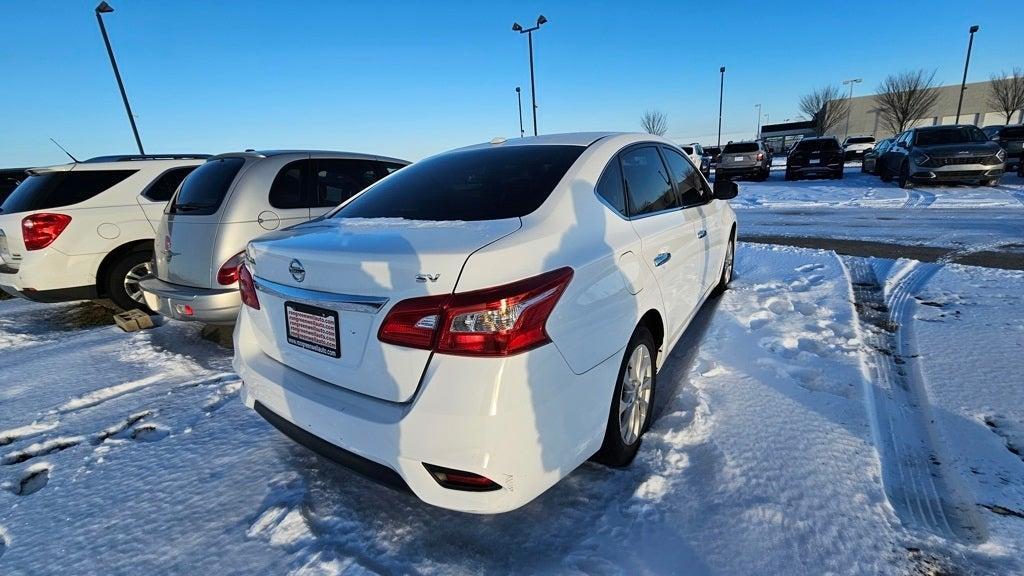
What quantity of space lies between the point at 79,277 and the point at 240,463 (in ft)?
12.7

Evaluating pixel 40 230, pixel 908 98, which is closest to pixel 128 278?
pixel 40 230

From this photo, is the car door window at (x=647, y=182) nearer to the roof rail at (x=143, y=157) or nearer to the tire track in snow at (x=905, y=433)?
the tire track in snow at (x=905, y=433)

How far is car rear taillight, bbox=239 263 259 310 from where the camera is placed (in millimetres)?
2286

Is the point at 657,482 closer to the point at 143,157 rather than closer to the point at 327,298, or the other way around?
the point at 327,298

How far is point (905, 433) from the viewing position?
2537mm

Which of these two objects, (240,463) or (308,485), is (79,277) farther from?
(308,485)

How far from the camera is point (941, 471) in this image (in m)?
2.25

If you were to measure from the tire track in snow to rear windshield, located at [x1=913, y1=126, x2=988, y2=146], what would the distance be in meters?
11.6

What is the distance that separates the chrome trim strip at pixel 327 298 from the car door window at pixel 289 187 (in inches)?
95.7

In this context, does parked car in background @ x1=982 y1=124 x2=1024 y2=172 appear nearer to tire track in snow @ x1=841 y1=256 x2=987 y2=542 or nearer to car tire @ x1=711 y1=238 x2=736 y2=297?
car tire @ x1=711 y1=238 x2=736 y2=297

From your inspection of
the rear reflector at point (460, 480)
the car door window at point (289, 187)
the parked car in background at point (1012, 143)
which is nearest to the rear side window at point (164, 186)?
the car door window at point (289, 187)

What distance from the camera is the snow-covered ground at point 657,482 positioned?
1.88 metres

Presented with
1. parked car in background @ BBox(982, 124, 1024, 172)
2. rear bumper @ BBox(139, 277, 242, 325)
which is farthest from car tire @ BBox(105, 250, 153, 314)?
parked car in background @ BBox(982, 124, 1024, 172)

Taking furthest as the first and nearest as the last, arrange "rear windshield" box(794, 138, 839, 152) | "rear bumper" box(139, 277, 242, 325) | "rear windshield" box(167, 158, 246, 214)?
1. "rear windshield" box(794, 138, 839, 152)
2. "rear windshield" box(167, 158, 246, 214)
3. "rear bumper" box(139, 277, 242, 325)
